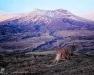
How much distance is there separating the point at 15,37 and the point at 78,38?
945 inches

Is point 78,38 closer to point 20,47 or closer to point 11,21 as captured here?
point 20,47

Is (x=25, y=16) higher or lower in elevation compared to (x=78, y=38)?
higher

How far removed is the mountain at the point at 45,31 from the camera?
75.6m

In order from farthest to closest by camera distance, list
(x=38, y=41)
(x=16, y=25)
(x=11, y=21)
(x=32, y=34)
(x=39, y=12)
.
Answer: (x=39, y=12)
(x=11, y=21)
(x=16, y=25)
(x=32, y=34)
(x=38, y=41)

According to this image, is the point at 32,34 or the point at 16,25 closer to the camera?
the point at 32,34

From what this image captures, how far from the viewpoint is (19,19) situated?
4579 inches

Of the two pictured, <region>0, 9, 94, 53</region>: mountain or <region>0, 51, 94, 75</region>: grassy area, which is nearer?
<region>0, 51, 94, 75</region>: grassy area

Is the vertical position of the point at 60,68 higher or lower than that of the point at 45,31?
higher

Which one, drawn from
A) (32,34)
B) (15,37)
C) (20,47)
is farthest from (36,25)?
(20,47)

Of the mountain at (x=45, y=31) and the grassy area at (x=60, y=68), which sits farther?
the mountain at (x=45, y=31)

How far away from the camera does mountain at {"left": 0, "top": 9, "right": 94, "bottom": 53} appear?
75.6 meters

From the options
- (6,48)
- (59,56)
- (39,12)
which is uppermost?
(39,12)

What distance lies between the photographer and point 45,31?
338ft

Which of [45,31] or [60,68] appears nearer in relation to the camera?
[60,68]
